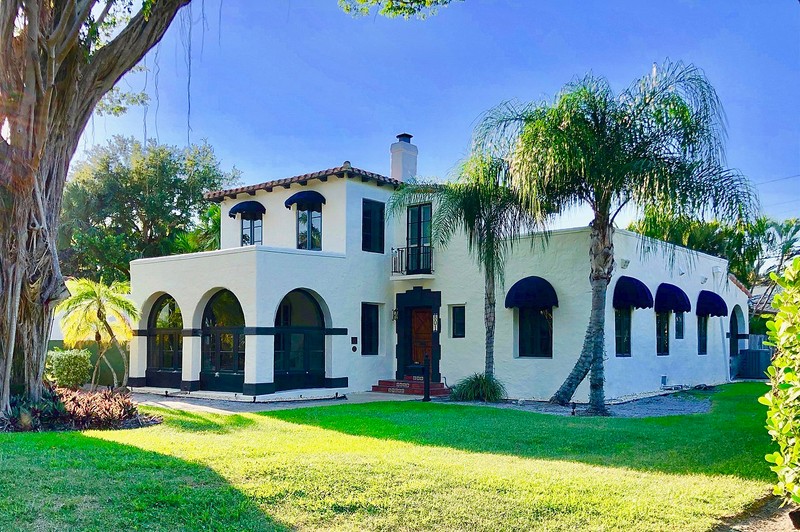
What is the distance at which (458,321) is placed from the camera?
758 inches

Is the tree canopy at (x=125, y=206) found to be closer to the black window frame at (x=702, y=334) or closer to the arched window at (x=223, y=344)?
the arched window at (x=223, y=344)

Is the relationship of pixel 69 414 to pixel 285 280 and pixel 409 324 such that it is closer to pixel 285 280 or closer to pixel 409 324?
pixel 285 280

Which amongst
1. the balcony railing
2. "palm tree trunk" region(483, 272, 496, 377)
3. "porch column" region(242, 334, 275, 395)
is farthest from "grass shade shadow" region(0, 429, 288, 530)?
the balcony railing

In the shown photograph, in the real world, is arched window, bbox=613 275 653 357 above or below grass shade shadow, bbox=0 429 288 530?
above

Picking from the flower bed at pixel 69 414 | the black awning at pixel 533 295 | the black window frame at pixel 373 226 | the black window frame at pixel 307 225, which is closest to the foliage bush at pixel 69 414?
the flower bed at pixel 69 414

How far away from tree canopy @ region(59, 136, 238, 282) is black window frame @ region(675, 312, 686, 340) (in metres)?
20.0

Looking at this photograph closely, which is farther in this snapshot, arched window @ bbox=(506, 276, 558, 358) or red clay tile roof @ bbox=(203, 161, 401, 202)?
red clay tile roof @ bbox=(203, 161, 401, 202)

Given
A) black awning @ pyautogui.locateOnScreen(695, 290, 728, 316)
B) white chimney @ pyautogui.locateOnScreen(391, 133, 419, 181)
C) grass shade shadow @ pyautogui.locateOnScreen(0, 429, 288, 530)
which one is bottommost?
grass shade shadow @ pyautogui.locateOnScreen(0, 429, 288, 530)

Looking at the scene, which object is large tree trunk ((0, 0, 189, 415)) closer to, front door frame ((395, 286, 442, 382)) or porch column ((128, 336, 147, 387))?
porch column ((128, 336, 147, 387))

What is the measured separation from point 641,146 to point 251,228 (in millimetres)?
12613

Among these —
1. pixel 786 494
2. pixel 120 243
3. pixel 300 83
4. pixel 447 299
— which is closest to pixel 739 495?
pixel 786 494

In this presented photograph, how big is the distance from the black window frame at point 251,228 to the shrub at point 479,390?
8.13 m

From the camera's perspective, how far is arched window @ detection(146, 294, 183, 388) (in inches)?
778

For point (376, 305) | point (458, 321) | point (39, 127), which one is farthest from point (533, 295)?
point (39, 127)
